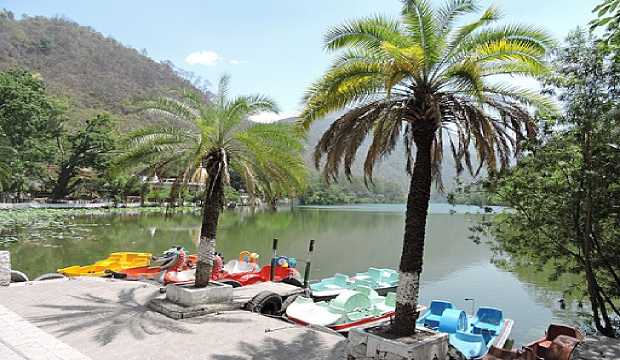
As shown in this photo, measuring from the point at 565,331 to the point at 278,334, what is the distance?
5.91 meters

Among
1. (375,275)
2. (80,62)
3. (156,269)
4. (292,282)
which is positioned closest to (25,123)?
(156,269)

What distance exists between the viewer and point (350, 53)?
816 centimetres

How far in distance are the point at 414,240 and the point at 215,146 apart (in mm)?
5453

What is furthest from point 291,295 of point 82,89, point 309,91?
point 82,89

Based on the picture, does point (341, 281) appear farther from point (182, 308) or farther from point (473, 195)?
point (182, 308)

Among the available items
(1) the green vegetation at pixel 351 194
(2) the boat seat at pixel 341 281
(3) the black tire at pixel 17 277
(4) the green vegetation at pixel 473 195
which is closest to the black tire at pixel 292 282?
(2) the boat seat at pixel 341 281

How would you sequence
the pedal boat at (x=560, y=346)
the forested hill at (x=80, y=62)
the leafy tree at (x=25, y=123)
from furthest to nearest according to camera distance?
the forested hill at (x=80, y=62) → the leafy tree at (x=25, y=123) → the pedal boat at (x=560, y=346)

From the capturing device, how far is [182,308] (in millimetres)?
10062

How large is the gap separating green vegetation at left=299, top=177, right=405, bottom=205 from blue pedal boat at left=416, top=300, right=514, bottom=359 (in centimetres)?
7388

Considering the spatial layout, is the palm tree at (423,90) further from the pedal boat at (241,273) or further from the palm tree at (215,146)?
the pedal boat at (241,273)

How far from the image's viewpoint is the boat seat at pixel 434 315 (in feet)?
37.8

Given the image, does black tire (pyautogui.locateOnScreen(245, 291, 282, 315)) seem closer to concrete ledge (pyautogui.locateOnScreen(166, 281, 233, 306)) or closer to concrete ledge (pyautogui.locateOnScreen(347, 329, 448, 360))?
concrete ledge (pyautogui.locateOnScreen(166, 281, 233, 306))

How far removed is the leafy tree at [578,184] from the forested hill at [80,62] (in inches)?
3901

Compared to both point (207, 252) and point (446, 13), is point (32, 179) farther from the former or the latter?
point (446, 13)
